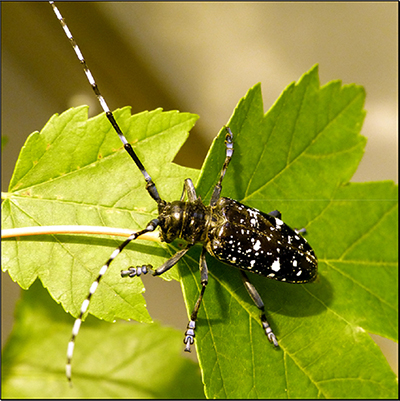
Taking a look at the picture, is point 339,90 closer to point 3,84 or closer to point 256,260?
point 256,260

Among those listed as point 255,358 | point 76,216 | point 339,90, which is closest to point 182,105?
point 339,90

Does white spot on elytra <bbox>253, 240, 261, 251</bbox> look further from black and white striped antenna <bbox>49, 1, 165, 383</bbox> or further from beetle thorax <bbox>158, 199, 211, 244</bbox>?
black and white striped antenna <bbox>49, 1, 165, 383</bbox>

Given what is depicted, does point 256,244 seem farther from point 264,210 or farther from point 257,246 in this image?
point 264,210

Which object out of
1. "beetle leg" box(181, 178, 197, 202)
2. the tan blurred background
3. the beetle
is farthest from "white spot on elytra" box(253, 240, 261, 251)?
the tan blurred background

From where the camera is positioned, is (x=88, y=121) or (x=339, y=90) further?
(x=339, y=90)

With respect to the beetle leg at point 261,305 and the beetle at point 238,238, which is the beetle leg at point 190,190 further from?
the beetle leg at point 261,305

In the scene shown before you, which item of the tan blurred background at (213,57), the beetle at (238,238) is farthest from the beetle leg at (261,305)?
the tan blurred background at (213,57)

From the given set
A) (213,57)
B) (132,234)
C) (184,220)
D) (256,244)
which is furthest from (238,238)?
(213,57)
